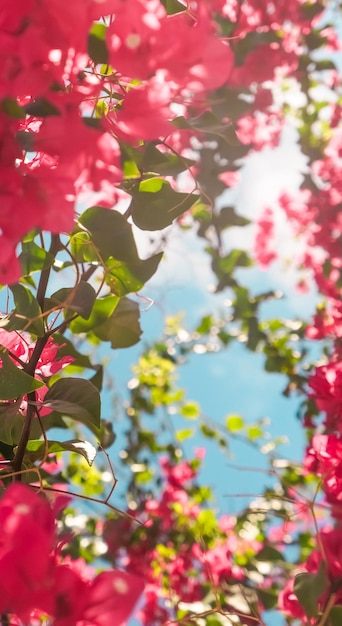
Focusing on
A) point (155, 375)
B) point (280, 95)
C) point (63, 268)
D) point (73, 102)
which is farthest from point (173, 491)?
point (73, 102)

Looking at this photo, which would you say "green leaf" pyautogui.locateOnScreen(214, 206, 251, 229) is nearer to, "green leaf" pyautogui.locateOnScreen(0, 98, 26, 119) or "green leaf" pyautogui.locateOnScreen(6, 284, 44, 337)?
"green leaf" pyautogui.locateOnScreen(6, 284, 44, 337)

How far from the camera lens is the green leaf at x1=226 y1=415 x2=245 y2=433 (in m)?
2.00

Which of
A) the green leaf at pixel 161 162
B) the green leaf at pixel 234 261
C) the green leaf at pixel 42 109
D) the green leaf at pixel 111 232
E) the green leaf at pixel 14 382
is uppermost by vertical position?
the green leaf at pixel 42 109

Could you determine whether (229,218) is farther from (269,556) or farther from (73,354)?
(73,354)

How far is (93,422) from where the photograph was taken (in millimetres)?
466

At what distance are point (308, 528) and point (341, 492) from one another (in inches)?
46.4

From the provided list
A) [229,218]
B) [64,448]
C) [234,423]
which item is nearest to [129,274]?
[64,448]

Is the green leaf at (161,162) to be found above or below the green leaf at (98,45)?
below

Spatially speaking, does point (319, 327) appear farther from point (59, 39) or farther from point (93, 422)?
point (59, 39)

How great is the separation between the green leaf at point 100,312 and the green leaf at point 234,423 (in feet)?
4.79

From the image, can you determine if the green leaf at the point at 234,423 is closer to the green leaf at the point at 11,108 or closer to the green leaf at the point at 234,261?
the green leaf at the point at 234,261

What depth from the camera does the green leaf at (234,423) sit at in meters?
2.00

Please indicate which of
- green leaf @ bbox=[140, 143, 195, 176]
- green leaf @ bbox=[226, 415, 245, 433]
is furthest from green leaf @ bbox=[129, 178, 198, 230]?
green leaf @ bbox=[226, 415, 245, 433]

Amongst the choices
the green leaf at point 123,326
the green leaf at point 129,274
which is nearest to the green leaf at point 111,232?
the green leaf at point 129,274
